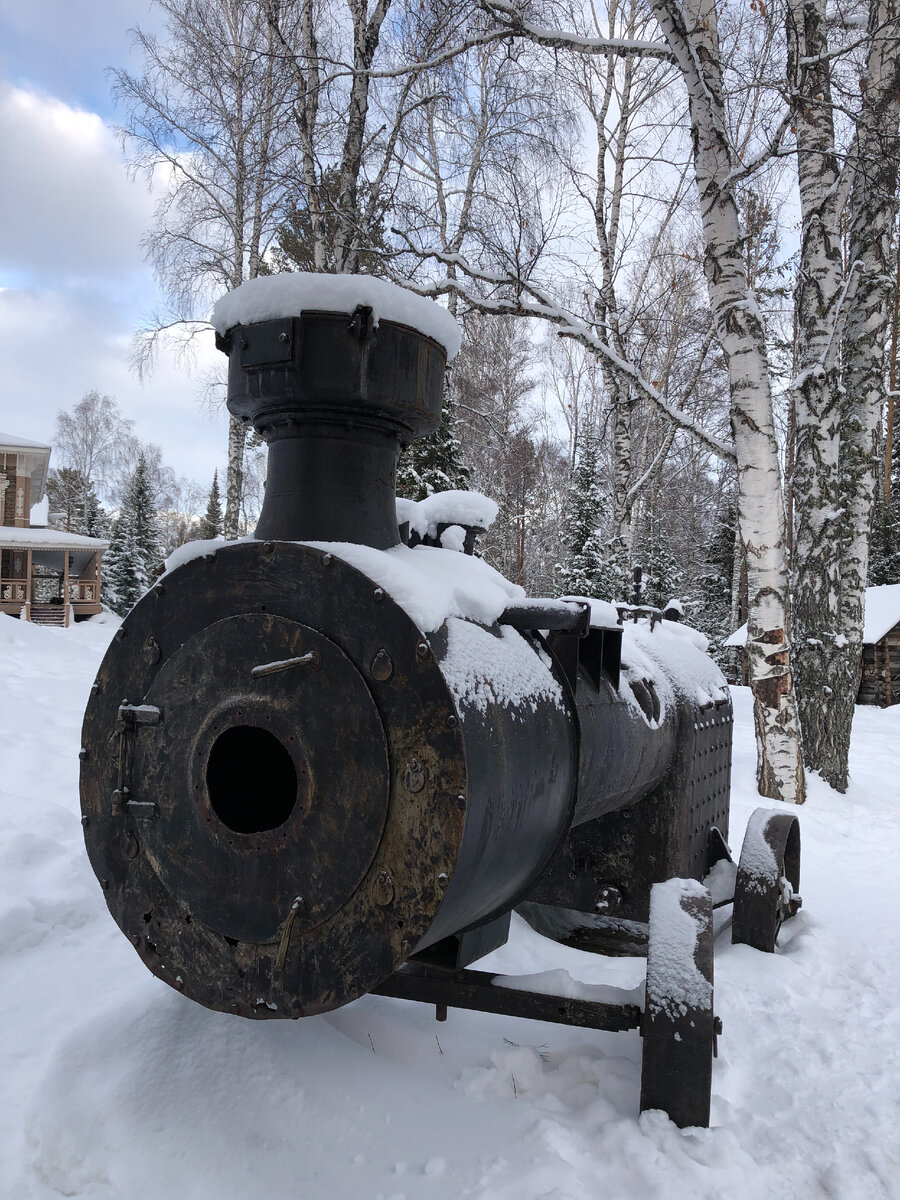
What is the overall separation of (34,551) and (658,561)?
2018 cm

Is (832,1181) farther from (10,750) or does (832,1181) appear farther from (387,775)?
(10,750)

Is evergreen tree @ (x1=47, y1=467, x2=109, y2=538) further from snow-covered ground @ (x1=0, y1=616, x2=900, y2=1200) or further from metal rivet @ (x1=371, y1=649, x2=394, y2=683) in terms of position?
metal rivet @ (x1=371, y1=649, x2=394, y2=683)

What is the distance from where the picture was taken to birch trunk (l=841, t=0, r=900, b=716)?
773 centimetres

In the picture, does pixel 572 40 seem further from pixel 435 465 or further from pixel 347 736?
pixel 435 465

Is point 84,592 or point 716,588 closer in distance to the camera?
point 84,592

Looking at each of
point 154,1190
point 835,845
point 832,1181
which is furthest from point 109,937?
point 835,845

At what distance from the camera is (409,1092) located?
237 centimetres

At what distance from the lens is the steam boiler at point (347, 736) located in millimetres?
1684

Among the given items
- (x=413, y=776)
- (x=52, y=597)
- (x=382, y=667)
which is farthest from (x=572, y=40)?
(x=52, y=597)

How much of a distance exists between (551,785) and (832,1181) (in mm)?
1203

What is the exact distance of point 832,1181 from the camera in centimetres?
215

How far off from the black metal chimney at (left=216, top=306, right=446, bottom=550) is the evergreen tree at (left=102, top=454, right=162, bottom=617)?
3280cm

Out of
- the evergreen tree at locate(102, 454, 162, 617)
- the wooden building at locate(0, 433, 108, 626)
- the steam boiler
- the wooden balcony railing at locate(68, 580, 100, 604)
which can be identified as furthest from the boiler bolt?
the evergreen tree at locate(102, 454, 162, 617)

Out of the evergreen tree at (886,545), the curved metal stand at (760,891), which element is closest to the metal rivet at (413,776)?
the curved metal stand at (760,891)
